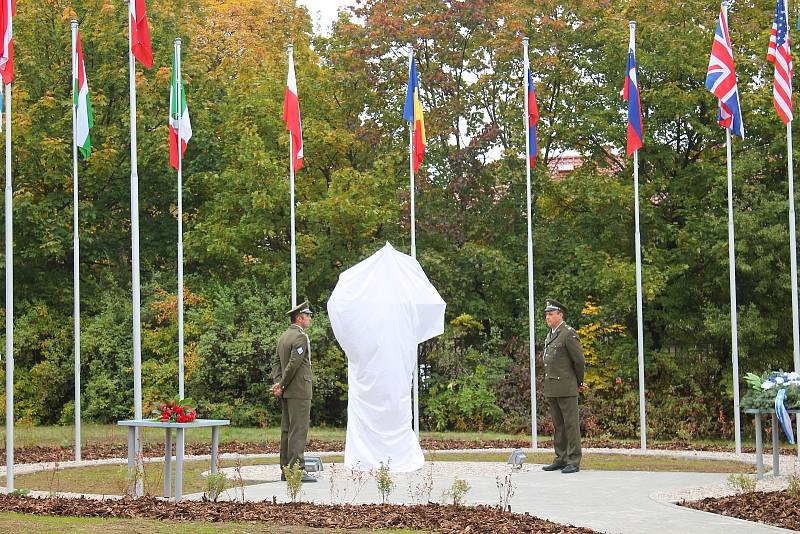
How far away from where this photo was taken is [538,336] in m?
27.7

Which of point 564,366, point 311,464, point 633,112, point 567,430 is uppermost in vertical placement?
point 633,112

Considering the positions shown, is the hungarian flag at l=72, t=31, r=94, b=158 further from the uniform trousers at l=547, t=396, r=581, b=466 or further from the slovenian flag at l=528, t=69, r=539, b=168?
the uniform trousers at l=547, t=396, r=581, b=466

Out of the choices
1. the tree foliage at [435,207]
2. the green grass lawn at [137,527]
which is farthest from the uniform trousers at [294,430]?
the tree foliage at [435,207]

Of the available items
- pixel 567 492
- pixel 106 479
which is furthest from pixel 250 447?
pixel 567 492

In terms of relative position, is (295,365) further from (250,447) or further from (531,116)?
(531,116)

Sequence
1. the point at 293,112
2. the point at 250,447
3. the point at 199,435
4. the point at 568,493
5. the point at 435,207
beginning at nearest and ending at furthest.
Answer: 1. the point at 568,493
2. the point at 250,447
3. the point at 293,112
4. the point at 199,435
5. the point at 435,207

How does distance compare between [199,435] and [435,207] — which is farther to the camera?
[435,207]

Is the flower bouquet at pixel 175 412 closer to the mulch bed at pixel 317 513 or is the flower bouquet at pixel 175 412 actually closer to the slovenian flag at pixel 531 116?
the mulch bed at pixel 317 513

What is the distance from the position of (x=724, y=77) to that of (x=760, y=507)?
965 centimetres

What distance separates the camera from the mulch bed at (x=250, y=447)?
18.8m

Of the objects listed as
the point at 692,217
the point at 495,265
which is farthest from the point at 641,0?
the point at 495,265

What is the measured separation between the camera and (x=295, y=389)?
1464 cm

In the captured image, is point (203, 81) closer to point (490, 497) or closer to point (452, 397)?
→ point (452, 397)

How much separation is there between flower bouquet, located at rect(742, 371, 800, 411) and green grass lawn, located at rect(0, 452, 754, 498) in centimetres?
164
